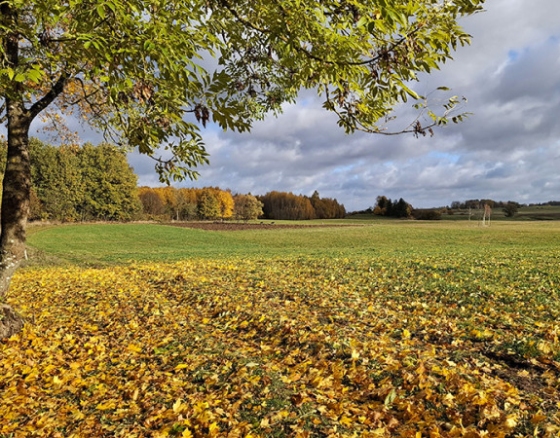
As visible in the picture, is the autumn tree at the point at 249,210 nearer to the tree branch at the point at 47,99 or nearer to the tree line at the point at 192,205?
the tree line at the point at 192,205

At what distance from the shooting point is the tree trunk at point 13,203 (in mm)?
7438

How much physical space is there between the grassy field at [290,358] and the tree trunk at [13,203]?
28.5 inches

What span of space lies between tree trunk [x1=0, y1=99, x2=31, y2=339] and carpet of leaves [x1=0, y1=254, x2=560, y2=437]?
765 mm

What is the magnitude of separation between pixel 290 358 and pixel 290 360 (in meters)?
0.07

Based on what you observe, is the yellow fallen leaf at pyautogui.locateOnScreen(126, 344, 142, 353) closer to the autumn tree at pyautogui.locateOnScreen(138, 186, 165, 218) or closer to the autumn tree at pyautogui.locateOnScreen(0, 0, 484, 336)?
the autumn tree at pyautogui.locateOnScreen(0, 0, 484, 336)

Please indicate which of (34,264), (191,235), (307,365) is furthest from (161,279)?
(191,235)

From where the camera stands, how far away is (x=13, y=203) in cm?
743

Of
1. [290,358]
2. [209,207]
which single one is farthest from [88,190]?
[290,358]

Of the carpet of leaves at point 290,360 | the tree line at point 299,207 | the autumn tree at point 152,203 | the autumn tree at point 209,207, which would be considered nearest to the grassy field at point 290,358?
the carpet of leaves at point 290,360

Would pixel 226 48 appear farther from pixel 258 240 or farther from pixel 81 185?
pixel 81 185

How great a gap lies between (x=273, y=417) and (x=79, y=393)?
9.80ft

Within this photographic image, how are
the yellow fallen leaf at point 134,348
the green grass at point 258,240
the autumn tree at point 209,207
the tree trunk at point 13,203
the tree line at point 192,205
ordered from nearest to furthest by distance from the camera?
the yellow fallen leaf at point 134,348, the tree trunk at point 13,203, the green grass at point 258,240, the tree line at point 192,205, the autumn tree at point 209,207

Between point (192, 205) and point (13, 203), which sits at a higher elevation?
point (192, 205)

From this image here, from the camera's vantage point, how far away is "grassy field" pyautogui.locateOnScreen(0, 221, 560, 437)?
14.2 feet
